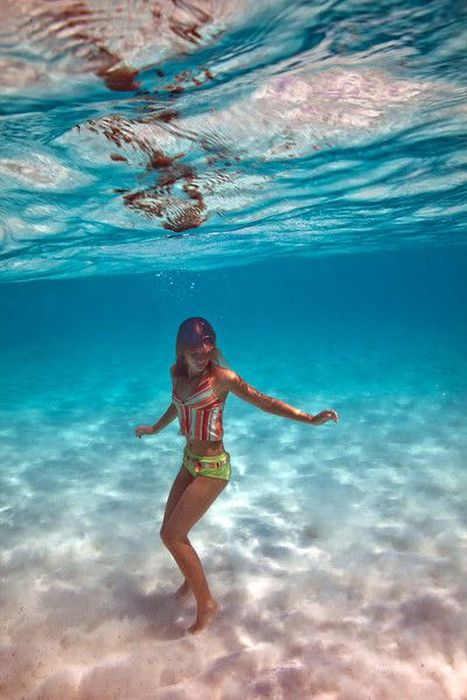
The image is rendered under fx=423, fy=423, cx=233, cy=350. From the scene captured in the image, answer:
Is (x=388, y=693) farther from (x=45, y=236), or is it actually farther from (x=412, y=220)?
(x=412, y=220)

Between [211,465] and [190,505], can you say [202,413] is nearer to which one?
[211,465]

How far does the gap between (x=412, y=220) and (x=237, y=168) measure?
45.1 ft

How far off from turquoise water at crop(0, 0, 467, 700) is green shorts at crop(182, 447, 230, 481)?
→ 1.95m

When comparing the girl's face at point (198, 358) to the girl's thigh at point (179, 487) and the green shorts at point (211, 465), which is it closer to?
the green shorts at point (211, 465)

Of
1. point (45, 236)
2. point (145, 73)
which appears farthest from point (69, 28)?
point (45, 236)

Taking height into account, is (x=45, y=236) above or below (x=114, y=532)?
above

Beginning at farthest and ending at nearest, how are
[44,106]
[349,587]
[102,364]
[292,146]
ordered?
1. [102,364]
2. [292,146]
3. [44,106]
4. [349,587]

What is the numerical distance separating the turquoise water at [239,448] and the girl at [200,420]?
111cm

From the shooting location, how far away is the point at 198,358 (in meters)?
4.57

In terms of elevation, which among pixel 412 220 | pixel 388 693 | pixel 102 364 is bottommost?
pixel 102 364

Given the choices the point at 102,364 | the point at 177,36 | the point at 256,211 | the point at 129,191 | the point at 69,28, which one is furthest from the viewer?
the point at 102,364

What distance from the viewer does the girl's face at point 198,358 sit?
454 centimetres

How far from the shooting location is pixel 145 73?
19.4 feet

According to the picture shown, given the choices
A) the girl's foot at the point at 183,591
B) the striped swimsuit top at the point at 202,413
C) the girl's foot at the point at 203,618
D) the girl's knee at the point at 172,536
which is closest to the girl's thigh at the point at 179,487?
the girl's knee at the point at 172,536
